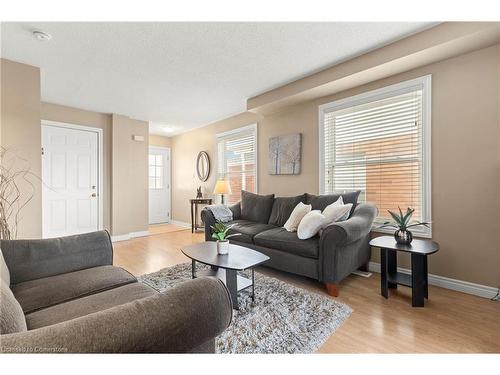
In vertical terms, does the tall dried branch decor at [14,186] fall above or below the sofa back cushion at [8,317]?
above

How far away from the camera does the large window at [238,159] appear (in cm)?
457

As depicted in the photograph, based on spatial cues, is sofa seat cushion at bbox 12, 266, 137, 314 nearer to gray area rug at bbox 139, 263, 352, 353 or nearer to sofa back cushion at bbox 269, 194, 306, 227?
gray area rug at bbox 139, 263, 352, 353

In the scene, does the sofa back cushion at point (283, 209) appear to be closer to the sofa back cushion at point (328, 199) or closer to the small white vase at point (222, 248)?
the sofa back cushion at point (328, 199)

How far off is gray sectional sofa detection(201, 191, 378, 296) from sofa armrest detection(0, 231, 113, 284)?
1626 millimetres

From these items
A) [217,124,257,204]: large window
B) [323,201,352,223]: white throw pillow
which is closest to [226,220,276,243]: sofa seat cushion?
[323,201,352,223]: white throw pillow

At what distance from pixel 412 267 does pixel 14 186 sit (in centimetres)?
411

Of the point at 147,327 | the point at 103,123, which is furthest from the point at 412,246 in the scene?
the point at 103,123

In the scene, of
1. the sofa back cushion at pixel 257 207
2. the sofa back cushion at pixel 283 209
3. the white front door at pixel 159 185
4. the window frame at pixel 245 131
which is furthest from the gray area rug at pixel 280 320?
the white front door at pixel 159 185

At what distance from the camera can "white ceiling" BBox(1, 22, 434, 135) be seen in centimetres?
213

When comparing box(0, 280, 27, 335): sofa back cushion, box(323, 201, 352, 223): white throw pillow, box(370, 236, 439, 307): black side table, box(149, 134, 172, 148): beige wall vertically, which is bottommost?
box(370, 236, 439, 307): black side table

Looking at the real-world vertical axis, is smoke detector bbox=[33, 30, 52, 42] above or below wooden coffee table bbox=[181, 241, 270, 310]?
above

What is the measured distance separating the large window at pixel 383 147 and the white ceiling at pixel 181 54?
2.12 feet

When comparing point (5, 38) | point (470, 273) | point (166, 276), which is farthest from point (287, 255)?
point (5, 38)

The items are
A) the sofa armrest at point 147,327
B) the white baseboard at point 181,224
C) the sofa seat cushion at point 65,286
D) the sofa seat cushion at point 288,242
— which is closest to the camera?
the sofa armrest at point 147,327
